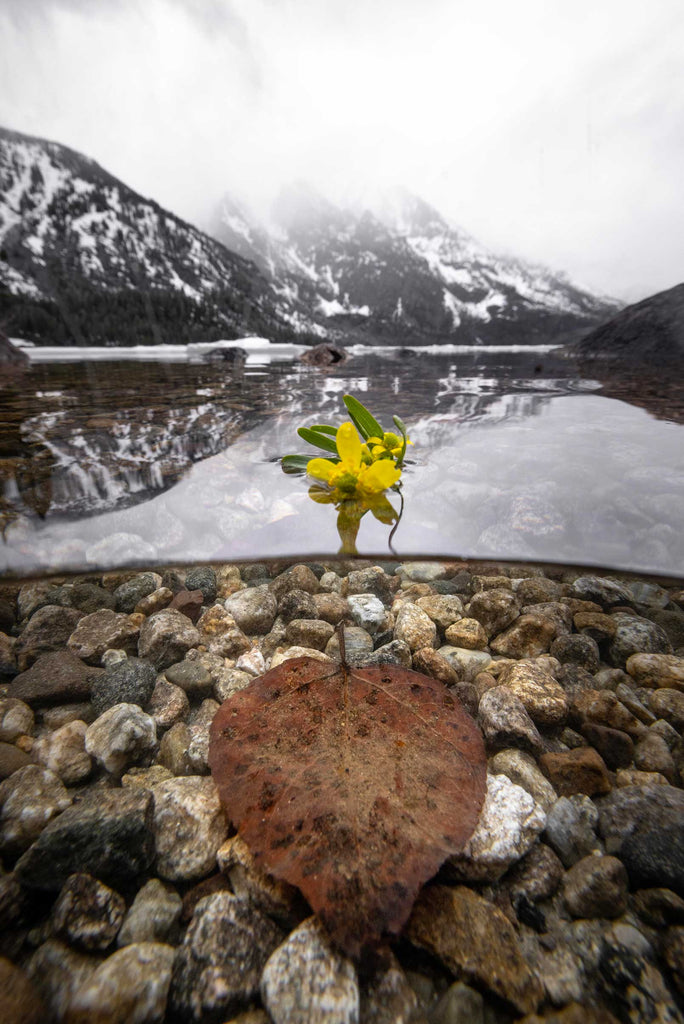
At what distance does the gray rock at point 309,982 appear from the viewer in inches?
28.0

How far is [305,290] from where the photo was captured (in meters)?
110

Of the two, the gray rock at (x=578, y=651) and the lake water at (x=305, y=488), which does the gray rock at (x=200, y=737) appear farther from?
the gray rock at (x=578, y=651)

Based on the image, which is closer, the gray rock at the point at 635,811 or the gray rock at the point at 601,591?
the gray rock at the point at 635,811

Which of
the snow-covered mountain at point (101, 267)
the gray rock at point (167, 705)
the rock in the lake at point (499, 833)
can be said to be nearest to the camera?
the rock in the lake at point (499, 833)

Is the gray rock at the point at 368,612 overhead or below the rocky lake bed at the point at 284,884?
overhead

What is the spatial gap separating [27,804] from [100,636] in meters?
0.63

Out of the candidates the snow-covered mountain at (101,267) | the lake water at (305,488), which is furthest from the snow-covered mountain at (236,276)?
the lake water at (305,488)

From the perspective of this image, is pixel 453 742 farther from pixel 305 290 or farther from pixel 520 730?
pixel 305 290

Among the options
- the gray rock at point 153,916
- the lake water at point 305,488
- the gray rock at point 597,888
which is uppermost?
the lake water at point 305,488

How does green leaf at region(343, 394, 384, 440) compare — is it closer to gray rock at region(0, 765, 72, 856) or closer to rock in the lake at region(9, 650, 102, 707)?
rock in the lake at region(9, 650, 102, 707)

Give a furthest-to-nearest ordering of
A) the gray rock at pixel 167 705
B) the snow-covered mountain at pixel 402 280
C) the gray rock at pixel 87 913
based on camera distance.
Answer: the snow-covered mountain at pixel 402 280
the gray rock at pixel 167 705
the gray rock at pixel 87 913

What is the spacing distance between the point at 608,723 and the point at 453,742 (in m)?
0.59

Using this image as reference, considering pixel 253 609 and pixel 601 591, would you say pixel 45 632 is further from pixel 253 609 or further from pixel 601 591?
pixel 601 591

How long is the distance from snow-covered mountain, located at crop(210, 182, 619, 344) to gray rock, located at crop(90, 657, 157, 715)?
246ft
